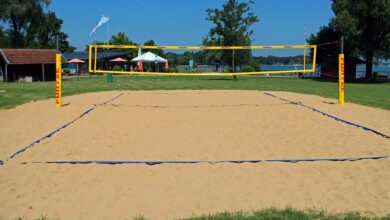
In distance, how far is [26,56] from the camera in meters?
30.2

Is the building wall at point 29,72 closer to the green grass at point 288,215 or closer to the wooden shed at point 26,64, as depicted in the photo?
the wooden shed at point 26,64

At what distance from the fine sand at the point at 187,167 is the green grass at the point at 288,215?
172 millimetres

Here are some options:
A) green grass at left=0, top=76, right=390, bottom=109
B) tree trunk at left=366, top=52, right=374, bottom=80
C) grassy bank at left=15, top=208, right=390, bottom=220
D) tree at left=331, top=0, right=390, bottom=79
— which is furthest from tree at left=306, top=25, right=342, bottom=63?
grassy bank at left=15, top=208, right=390, bottom=220

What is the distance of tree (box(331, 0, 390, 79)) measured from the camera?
91.1 ft

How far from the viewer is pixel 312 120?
Result: 28.3 ft

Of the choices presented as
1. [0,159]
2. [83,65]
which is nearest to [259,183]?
[0,159]

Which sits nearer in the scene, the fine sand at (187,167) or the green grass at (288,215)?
the green grass at (288,215)

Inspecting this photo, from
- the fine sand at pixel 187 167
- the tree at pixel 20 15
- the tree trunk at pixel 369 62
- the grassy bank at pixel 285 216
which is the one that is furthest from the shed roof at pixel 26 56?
the grassy bank at pixel 285 216

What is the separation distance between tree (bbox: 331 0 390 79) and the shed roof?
1972 cm

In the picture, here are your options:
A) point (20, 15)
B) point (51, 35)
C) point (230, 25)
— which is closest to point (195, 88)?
point (230, 25)

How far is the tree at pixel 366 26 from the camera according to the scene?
91.1 ft

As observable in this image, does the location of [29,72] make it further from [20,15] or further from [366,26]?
[366,26]

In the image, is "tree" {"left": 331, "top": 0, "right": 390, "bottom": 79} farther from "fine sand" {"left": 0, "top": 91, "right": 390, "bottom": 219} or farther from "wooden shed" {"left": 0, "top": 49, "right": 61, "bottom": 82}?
"fine sand" {"left": 0, "top": 91, "right": 390, "bottom": 219}

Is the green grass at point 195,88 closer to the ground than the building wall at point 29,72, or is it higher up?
closer to the ground
